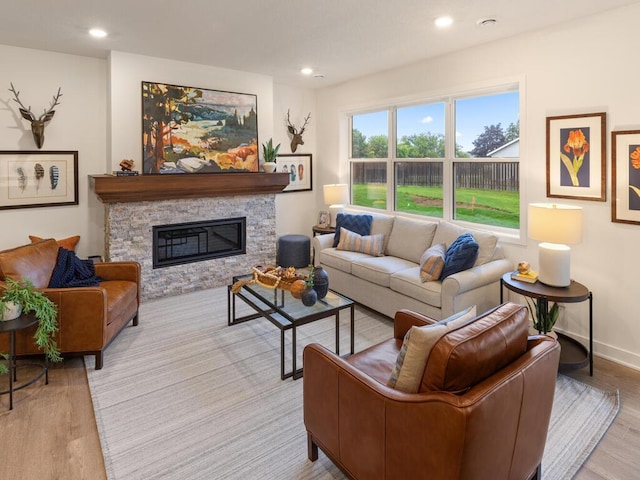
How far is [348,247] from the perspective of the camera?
4770mm

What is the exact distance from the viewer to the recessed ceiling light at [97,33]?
3654mm

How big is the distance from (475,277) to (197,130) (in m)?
3.57

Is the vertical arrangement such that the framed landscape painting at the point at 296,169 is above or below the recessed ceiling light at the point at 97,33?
below

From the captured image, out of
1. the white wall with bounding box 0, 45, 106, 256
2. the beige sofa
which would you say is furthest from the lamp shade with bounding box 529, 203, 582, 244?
the white wall with bounding box 0, 45, 106, 256

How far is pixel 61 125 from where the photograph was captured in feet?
14.7

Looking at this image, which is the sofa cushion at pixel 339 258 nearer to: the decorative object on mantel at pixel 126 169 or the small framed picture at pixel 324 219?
the small framed picture at pixel 324 219

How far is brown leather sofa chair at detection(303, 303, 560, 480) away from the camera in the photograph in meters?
1.36

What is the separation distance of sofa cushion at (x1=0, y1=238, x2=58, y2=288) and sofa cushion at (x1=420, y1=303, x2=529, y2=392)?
2.97 m

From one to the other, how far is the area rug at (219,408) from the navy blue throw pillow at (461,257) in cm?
82

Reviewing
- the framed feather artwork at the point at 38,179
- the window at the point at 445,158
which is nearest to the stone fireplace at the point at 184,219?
the framed feather artwork at the point at 38,179

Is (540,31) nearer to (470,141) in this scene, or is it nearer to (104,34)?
(470,141)

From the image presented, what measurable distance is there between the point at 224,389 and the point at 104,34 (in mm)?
3389

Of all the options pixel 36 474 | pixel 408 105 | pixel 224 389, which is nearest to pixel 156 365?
pixel 224 389

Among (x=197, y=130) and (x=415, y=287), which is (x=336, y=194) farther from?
(x=415, y=287)
